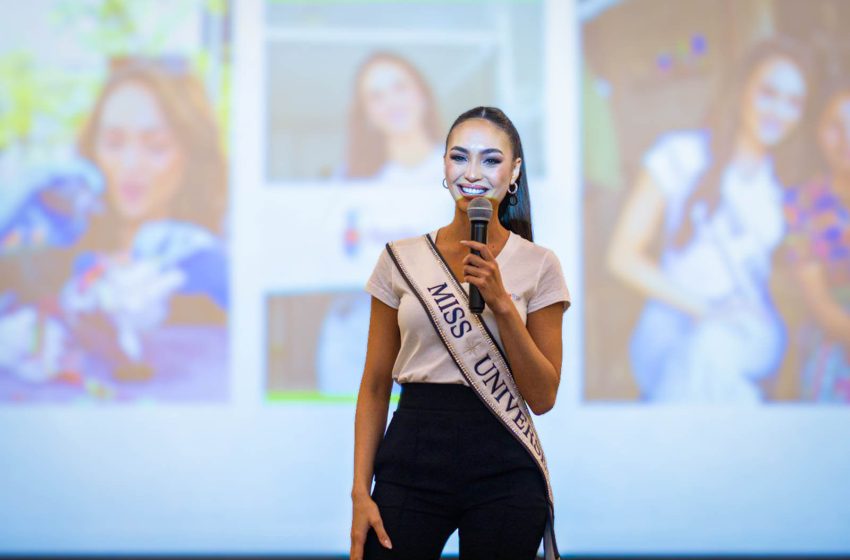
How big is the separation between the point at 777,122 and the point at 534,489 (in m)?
3.16

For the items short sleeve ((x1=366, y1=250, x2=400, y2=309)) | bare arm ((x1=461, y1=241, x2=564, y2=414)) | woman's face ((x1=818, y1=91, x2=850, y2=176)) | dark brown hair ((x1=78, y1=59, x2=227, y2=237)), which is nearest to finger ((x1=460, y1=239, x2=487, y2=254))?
bare arm ((x1=461, y1=241, x2=564, y2=414))

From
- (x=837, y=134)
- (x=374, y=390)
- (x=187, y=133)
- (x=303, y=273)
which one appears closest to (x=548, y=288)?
(x=374, y=390)

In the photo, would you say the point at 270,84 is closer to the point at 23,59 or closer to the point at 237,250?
the point at 237,250

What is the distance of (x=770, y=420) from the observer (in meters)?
4.54

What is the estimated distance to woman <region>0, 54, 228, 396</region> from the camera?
454 centimetres

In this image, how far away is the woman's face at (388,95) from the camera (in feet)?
15.0

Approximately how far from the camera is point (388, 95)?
4602 millimetres

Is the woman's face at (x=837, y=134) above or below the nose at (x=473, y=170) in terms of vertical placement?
above

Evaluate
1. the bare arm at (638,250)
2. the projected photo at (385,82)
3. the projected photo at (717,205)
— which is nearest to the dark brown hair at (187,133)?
the projected photo at (385,82)

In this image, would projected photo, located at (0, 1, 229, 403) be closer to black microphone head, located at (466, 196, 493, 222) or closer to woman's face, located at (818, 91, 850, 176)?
woman's face, located at (818, 91, 850, 176)

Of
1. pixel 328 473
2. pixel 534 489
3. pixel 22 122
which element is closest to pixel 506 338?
pixel 534 489

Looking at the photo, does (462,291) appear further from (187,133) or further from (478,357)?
(187,133)

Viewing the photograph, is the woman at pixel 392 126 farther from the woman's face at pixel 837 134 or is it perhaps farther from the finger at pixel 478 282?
the finger at pixel 478 282

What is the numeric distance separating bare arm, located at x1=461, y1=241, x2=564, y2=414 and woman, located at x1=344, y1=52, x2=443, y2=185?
2.64 m
